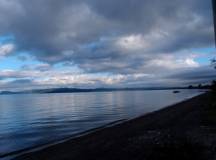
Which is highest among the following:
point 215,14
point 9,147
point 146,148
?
point 215,14

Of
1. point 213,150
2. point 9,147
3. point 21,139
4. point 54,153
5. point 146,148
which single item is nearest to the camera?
point 213,150

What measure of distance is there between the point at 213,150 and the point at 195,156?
106 centimetres

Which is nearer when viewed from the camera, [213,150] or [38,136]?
[213,150]

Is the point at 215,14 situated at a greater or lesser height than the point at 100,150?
greater

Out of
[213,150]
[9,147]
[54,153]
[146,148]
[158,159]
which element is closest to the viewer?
[158,159]

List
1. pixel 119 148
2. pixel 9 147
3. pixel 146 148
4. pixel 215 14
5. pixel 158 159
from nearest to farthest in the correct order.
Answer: pixel 215 14 → pixel 158 159 → pixel 146 148 → pixel 119 148 → pixel 9 147

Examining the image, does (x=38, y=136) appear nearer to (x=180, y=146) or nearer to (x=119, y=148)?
(x=119, y=148)

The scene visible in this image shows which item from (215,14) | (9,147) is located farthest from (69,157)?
(215,14)

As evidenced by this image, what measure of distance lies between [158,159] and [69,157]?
5280mm

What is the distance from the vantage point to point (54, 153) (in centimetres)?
1410

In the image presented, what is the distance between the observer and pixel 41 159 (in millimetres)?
13000

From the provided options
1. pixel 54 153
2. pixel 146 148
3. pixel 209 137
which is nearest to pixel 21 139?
pixel 54 153

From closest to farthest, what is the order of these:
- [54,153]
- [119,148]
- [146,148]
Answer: [146,148] → [119,148] → [54,153]

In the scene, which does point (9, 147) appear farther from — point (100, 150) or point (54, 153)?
point (100, 150)
